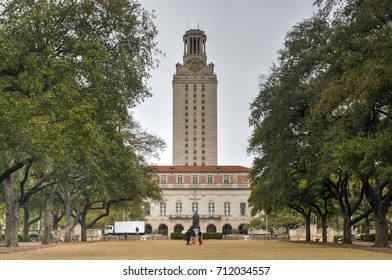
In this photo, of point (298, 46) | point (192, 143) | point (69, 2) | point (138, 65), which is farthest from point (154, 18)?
point (192, 143)

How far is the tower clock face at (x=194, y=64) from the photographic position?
164250 millimetres

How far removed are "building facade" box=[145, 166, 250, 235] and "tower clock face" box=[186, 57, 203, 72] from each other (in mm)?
41440

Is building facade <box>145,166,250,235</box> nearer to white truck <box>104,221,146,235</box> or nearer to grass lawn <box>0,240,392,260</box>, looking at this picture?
white truck <box>104,221,146,235</box>

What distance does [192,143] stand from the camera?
157m

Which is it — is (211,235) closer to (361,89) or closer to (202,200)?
Result: (202,200)

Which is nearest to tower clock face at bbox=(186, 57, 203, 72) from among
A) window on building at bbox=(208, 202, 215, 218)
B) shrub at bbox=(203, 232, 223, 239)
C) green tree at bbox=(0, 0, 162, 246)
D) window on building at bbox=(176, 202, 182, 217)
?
window on building at bbox=(176, 202, 182, 217)

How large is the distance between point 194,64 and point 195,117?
56.2 feet

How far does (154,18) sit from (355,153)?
39.2 ft

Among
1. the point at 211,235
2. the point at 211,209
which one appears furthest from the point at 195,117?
the point at 211,235

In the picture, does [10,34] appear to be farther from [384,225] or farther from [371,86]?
[384,225]

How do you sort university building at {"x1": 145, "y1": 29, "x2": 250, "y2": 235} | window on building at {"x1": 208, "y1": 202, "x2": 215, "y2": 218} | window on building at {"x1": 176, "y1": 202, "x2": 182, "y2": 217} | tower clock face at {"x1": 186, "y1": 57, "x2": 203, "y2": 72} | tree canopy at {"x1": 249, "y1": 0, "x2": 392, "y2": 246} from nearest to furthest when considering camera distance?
tree canopy at {"x1": 249, "y1": 0, "x2": 392, "y2": 246}
university building at {"x1": 145, "y1": 29, "x2": 250, "y2": 235}
window on building at {"x1": 208, "y1": 202, "x2": 215, "y2": 218}
window on building at {"x1": 176, "y1": 202, "x2": 182, "y2": 217}
tower clock face at {"x1": 186, "y1": 57, "x2": 203, "y2": 72}

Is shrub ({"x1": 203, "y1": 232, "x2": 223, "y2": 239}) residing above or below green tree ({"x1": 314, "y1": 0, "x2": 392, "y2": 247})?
below

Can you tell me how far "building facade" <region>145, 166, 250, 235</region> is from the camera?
131750 mm

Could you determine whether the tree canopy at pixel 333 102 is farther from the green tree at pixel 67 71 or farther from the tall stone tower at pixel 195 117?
the tall stone tower at pixel 195 117
